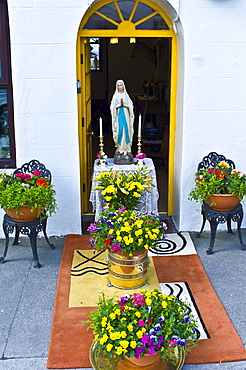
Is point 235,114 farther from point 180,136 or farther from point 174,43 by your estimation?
point 174,43

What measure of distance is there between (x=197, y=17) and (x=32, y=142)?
2.40 meters

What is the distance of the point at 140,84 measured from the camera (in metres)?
13.3

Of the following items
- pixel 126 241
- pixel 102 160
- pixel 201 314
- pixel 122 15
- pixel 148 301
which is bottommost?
pixel 201 314

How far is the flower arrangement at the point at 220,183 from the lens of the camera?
5297 millimetres

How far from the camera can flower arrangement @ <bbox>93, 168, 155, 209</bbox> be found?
505 cm

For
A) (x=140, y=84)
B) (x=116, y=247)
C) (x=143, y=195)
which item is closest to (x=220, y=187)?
(x=143, y=195)

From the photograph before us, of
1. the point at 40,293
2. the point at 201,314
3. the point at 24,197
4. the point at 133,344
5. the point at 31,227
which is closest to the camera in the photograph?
the point at 133,344

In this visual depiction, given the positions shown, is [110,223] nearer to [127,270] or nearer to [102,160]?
[127,270]

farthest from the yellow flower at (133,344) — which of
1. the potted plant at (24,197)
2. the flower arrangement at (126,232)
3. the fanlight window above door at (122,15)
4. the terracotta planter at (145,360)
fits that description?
the fanlight window above door at (122,15)

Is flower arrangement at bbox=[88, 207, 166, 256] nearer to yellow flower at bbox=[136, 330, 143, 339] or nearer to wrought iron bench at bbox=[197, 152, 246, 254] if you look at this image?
wrought iron bench at bbox=[197, 152, 246, 254]

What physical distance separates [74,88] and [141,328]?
10.4ft

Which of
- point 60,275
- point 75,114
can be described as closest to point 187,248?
point 60,275

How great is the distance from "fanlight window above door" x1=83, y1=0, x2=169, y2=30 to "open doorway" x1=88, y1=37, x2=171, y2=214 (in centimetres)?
305

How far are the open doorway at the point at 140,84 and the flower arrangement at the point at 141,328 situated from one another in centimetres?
493
